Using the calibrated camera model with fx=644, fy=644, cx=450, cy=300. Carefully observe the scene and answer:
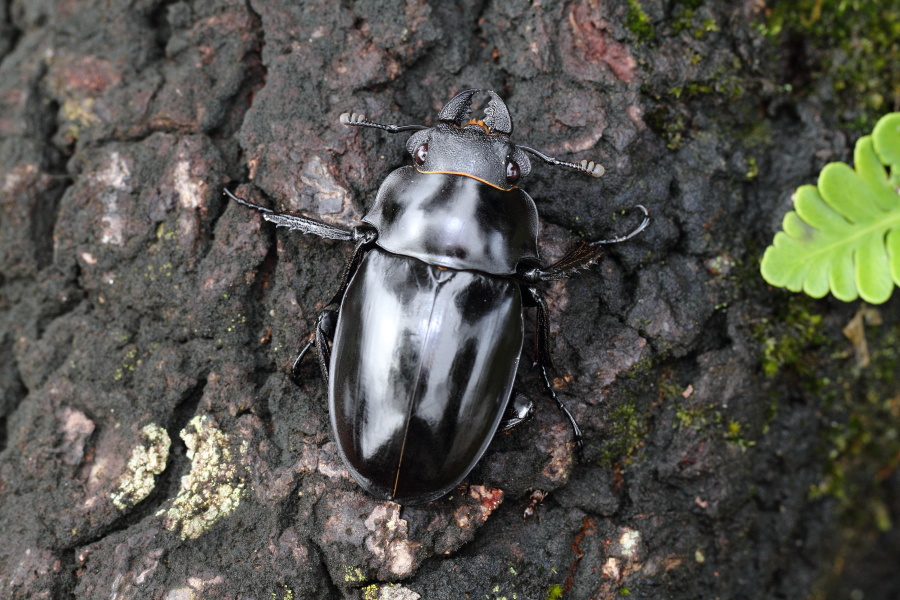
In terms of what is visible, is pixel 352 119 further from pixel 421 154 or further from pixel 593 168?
pixel 593 168

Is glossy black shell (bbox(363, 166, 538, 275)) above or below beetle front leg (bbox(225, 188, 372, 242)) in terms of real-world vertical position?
above

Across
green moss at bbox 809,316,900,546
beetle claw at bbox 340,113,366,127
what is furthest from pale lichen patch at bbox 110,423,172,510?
green moss at bbox 809,316,900,546

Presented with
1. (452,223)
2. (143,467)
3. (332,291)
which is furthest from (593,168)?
(143,467)

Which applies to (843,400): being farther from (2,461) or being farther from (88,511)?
(2,461)

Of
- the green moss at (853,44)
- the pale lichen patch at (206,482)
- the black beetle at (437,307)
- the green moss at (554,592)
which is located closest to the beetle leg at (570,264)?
the black beetle at (437,307)

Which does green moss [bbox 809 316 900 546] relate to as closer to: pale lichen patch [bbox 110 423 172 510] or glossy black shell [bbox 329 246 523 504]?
glossy black shell [bbox 329 246 523 504]

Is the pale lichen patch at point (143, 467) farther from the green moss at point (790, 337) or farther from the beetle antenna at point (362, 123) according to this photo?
the green moss at point (790, 337)
